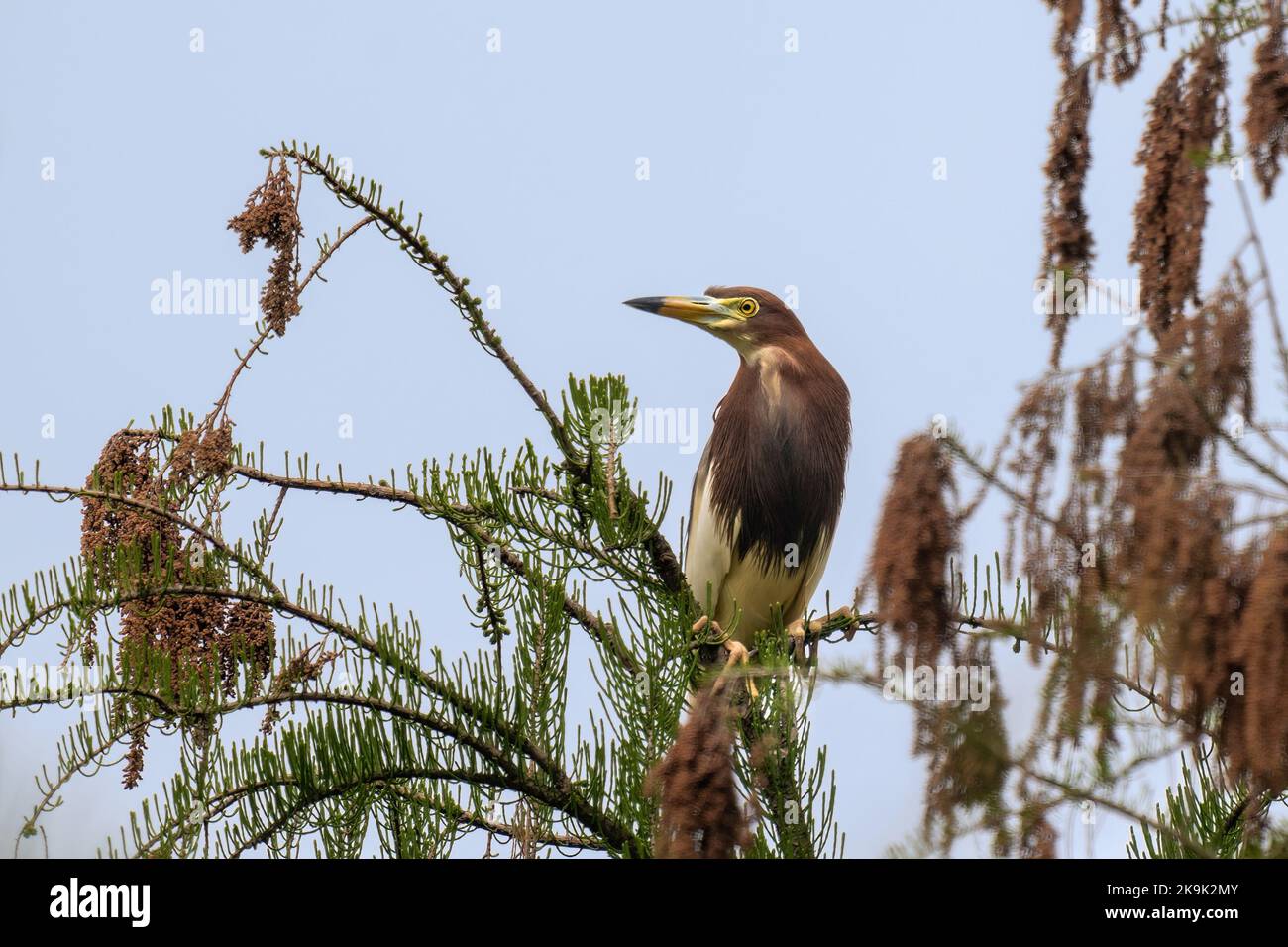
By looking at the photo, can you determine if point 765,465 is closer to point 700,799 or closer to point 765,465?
point 765,465

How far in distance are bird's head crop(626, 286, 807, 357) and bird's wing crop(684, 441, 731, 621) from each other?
0.43 m

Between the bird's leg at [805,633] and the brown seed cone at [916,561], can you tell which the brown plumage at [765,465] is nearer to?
the bird's leg at [805,633]

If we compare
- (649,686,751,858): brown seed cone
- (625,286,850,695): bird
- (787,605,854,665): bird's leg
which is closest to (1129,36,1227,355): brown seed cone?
(649,686,751,858): brown seed cone

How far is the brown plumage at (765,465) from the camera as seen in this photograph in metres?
4.96

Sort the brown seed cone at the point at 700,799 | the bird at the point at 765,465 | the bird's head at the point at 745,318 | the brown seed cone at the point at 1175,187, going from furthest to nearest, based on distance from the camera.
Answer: the bird's head at the point at 745,318 < the bird at the point at 765,465 < the brown seed cone at the point at 700,799 < the brown seed cone at the point at 1175,187

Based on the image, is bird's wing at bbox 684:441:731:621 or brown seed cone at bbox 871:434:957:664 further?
bird's wing at bbox 684:441:731:621

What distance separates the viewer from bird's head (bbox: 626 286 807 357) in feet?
16.7

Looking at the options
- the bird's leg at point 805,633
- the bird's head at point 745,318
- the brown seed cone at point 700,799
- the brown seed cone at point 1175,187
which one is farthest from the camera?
the bird's head at point 745,318

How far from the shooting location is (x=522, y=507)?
3387 millimetres

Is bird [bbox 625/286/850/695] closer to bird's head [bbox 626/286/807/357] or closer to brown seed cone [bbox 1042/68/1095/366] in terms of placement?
bird's head [bbox 626/286/807/357]

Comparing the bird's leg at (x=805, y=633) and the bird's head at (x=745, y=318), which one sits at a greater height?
the bird's head at (x=745, y=318)

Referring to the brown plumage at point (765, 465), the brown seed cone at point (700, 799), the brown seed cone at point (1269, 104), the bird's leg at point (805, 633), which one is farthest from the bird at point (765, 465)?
the brown seed cone at point (1269, 104)
